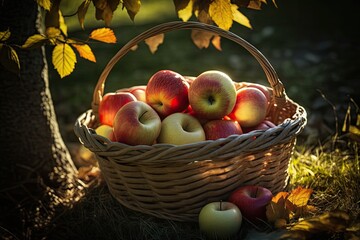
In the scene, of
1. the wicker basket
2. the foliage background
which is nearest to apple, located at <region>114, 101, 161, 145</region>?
the wicker basket

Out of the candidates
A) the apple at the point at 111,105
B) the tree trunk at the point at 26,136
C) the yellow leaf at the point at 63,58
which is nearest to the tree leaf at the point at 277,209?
the apple at the point at 111,105

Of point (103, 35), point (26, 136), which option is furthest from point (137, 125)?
point (26, 136)

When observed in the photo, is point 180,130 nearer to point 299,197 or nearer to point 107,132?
point 107,132

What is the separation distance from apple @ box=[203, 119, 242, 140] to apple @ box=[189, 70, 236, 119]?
5 cm

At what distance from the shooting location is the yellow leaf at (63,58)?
185 centimetres

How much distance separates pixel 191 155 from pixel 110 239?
1.93 ft

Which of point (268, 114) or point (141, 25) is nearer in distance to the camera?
point (268, 114)

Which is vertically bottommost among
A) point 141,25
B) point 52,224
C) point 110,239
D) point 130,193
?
point 141,25

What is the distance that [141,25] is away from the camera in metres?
6.27

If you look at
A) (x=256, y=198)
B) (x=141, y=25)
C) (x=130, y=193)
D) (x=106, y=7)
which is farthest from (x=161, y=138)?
(x=141, y=25)

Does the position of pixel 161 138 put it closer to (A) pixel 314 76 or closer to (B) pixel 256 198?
(B) pixel 256 198

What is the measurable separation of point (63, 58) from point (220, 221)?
37.3 inches

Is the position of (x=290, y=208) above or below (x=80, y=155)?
above

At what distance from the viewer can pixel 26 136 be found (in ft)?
7.94
